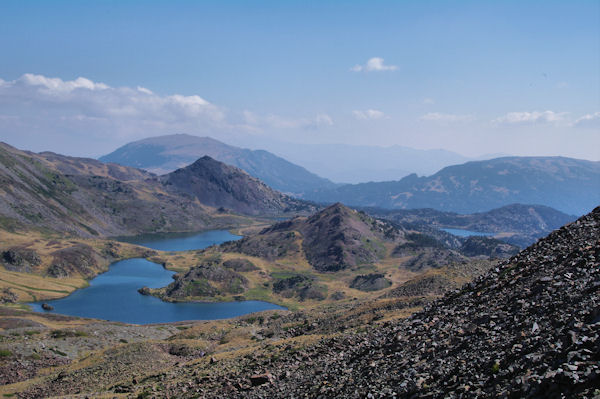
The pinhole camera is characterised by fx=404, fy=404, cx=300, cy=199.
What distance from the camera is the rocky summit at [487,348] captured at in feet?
49.4

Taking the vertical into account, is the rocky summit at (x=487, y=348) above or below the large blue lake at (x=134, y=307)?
above

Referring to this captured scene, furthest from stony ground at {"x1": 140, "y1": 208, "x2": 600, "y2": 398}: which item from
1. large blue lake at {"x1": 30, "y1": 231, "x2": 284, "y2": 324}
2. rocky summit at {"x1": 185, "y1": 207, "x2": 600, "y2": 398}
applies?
large blue lake at {"x1": 30, "y1": 231, "x2": 284, "y2": 324}

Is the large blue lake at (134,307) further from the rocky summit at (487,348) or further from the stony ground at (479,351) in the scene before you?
the rocky summit at (487,348)

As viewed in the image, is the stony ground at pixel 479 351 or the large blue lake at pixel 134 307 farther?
the large blue lake at pixel 134 307

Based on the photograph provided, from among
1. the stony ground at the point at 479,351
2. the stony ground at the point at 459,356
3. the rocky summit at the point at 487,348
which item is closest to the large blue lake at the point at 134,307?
the stony ground at the point at 459,356

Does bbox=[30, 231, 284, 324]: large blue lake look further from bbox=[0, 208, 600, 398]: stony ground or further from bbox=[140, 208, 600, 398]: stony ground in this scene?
bbox=[140, 208, 600, 398]: stony ground

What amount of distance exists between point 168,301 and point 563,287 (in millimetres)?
167871

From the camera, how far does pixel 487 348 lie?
19281 millimetres

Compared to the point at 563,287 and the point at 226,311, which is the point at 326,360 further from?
the point at 226,311

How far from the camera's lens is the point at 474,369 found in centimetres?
1753

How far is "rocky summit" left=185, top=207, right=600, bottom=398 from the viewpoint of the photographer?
1505 cm

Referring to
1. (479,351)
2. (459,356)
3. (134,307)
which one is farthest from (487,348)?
(134,307)

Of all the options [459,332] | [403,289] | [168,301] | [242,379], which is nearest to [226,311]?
[168,301]

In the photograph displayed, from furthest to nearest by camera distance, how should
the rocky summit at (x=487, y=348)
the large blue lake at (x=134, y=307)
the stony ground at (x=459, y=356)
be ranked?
the large blue lake at (x=134, y=307)
the stony ground at (x=459, y=356)
the rocky summit at (x=487, y=348)
